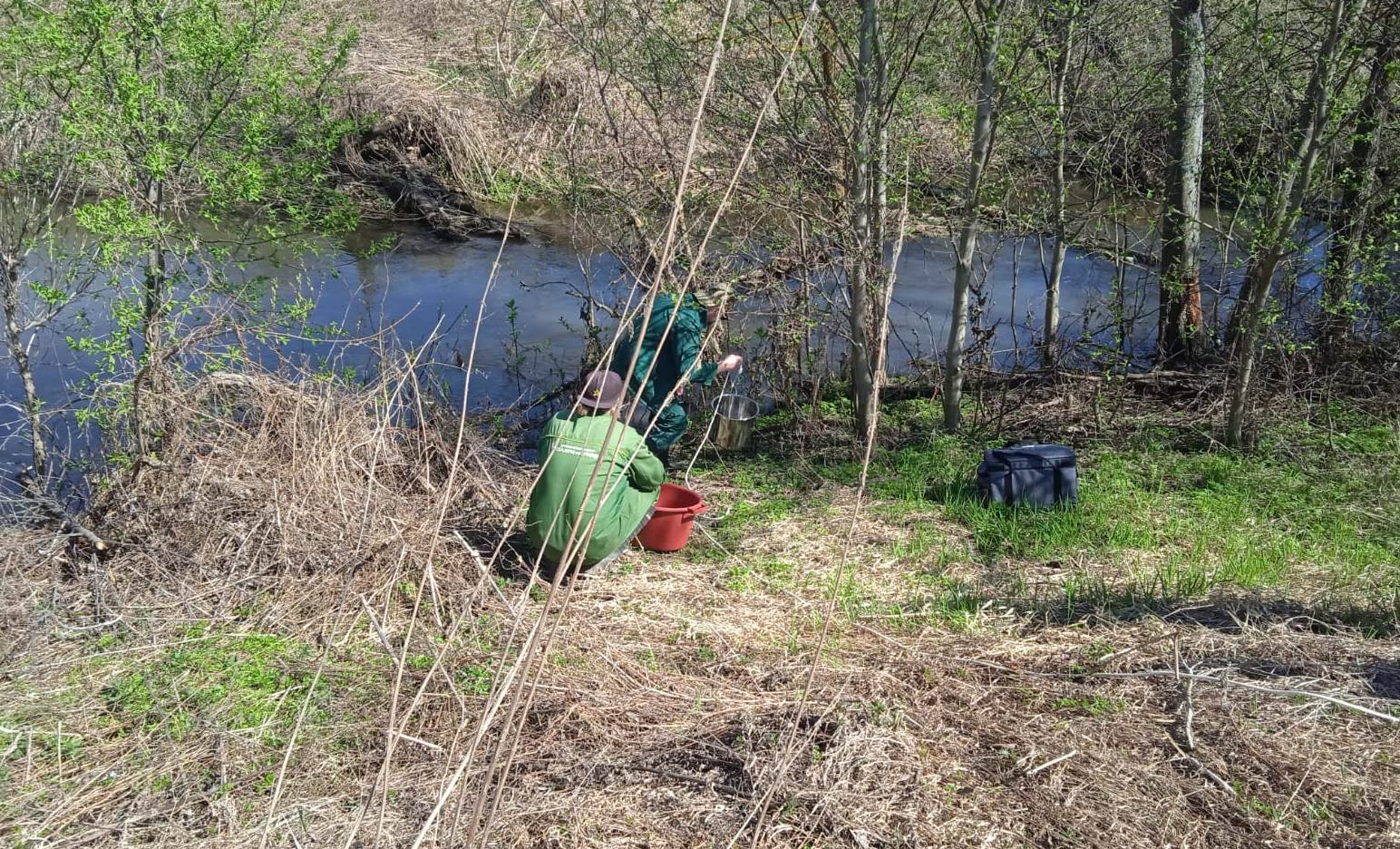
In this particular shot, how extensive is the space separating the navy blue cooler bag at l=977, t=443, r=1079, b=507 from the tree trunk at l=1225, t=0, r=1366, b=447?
1619 mm

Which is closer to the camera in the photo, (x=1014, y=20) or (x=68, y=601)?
(x=68, y=601)

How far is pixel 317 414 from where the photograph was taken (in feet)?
19.6

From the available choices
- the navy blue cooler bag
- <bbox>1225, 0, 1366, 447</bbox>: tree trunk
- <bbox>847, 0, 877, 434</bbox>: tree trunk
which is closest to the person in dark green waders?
<bbox>847, 0, 877, 434</bbox>: tree trunk

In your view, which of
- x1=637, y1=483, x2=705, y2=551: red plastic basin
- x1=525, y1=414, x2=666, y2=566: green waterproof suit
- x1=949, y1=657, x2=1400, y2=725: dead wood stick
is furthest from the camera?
x1=637, y1=483, x2=705, y2=551: red plastic basin

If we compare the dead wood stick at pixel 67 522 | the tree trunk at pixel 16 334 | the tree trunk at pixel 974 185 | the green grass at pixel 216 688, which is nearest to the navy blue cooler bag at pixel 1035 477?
the tree trunk at pixel 974 185

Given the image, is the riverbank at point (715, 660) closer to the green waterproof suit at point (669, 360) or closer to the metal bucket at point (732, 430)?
the green waterproof suit at point (669, 360)

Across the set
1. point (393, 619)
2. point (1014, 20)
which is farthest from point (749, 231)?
point (393, 619)

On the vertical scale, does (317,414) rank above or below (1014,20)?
below

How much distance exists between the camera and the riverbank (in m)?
3.51

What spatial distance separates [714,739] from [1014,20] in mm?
5078

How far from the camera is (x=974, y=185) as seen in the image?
7406 millimetres

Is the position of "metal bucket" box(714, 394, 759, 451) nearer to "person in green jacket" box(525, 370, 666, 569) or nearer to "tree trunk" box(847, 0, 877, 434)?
"tree trunk" box(847, 0, 877, 434)

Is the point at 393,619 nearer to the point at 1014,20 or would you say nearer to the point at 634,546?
the point at 634,546

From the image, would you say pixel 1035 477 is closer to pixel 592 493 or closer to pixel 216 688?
pixel 592 493
